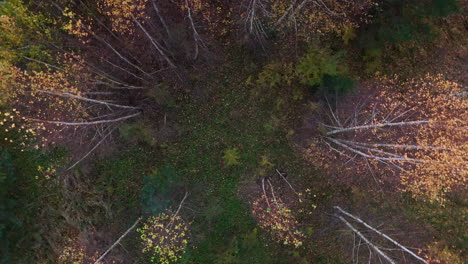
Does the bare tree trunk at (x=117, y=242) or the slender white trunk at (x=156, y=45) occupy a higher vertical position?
the slender white trunk at (x=156, y=45)

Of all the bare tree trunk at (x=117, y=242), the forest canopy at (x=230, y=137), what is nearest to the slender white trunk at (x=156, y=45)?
the forest canopy at (x=230, y=137)

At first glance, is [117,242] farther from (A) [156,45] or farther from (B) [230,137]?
(A) [156,45]

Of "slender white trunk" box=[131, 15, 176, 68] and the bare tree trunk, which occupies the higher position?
"slender white trunk" box=[131, 15, 176, 68]

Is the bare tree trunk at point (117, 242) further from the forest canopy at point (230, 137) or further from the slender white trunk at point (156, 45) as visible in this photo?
the slender white trunk at point (156, 45)

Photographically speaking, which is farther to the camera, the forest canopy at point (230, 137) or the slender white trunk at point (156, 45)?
the forest canopy at point (230, 137)

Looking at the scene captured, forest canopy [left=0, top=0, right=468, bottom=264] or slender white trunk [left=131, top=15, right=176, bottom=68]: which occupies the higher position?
slender white trunk [left=131, top=15, right=176, bottom=68]

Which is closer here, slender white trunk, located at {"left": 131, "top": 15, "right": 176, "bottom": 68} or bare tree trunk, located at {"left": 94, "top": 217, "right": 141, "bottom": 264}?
slender white trunk, located at {"left": 131, "top": 15, "right": 176, "bottom": 68}

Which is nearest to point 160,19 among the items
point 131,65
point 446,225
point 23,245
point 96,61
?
point 131,65

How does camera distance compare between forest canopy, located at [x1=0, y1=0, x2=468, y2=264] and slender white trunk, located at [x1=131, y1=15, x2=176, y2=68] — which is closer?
slender white trunk, located at [x1=131, y1=15, x2=176, y2=68]

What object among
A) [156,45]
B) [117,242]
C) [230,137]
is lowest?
[117,242]

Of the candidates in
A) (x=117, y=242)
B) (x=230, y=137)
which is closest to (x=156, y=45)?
(x=230, y=137)

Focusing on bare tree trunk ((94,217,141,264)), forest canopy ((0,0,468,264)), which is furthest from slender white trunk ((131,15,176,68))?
bare tree trunk ((94,217,141,264))

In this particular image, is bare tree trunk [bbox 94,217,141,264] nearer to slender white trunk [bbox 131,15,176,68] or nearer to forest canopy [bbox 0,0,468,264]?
forest canopy [bbox 0,0,468,264]
